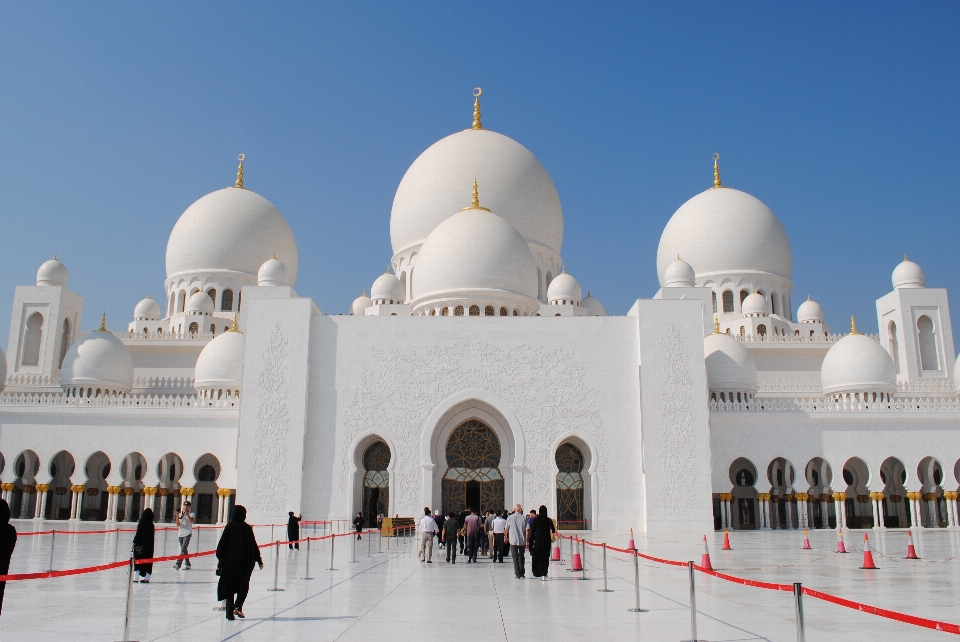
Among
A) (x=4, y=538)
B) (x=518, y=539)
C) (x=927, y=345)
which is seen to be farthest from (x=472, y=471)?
(x=927, y=345)

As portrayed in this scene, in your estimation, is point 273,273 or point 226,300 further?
point 226,300

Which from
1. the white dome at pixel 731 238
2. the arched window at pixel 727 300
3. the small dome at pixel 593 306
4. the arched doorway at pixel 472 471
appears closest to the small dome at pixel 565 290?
the small dome at pixel 593 306

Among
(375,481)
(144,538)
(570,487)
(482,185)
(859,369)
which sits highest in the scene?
(482,185)

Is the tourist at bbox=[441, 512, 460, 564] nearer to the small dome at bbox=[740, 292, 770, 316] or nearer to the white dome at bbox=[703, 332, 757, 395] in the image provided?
the white dome at bbox=[703, 332, 757, 395]

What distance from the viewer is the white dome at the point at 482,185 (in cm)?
2708

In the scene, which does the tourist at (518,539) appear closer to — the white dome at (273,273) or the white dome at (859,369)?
the white dome at (273,273)

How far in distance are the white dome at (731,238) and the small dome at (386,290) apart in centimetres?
1021

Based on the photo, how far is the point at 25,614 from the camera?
246 inches

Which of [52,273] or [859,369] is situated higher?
[52,273]

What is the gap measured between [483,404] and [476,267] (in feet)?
13.9

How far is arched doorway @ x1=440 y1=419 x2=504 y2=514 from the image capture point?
20281 mm

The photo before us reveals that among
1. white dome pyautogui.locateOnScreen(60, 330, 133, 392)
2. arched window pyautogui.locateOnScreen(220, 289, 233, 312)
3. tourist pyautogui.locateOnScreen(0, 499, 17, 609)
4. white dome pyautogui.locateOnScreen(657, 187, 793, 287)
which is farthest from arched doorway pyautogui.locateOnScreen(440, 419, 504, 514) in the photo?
tourist pyautogui.locateOnScreen(0, 499, 17, 609)

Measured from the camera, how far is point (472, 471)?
20547mm

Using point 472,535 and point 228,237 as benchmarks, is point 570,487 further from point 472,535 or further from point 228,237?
point 228,237
